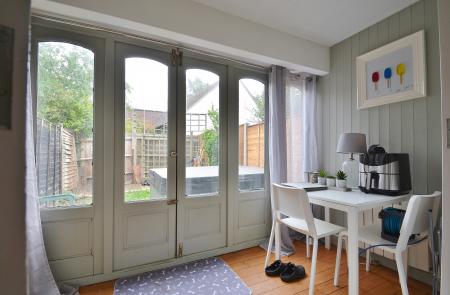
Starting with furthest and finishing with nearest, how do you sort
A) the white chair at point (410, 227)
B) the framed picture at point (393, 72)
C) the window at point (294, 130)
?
1. the window at point (294, 130)
2. the framed picture at point (393, 72)
3. the white chair at point (410, 227)

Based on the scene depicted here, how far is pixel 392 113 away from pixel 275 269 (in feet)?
5.94

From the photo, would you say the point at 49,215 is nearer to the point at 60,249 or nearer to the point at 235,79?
the point at 60,249

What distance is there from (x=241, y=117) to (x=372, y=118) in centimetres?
135

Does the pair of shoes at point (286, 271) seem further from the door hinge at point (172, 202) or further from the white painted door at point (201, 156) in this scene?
the door hinge at point (172, 202)

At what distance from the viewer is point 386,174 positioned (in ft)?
5.94

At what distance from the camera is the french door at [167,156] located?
1.99 m

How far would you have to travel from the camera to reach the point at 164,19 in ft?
6.07

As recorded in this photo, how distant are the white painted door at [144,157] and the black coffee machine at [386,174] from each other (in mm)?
1744

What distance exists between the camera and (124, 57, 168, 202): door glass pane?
2031 millimetres

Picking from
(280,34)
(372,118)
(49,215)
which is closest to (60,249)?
(49,215)

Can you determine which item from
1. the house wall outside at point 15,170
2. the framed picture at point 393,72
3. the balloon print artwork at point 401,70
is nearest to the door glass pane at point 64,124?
the house wall outside at point 15,170

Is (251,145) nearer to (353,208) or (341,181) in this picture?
(341,181)

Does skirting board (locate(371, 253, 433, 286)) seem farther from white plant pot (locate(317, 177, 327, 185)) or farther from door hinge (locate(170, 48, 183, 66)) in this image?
door hinge (locate(170, 48, 183, 66))

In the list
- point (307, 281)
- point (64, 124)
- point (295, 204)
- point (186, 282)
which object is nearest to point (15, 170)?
point (64, 124)
